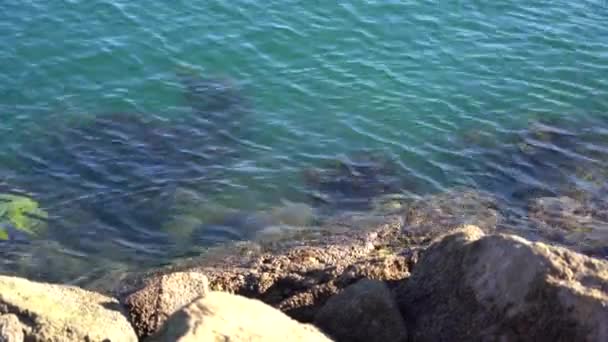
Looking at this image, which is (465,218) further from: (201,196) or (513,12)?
(513,12)

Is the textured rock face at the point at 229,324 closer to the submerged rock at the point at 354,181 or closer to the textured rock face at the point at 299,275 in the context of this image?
the textured rock face at the point at 299,275

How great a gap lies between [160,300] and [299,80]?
9.51m

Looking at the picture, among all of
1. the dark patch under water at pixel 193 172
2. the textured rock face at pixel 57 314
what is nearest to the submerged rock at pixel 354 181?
the dark patch under water at pixel 193 172

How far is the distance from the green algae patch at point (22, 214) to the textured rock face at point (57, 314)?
4.97 metres

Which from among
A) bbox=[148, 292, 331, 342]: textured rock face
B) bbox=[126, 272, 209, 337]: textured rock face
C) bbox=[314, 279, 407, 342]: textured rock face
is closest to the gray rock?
bbox=[148, 292, 331, 342]: textured rock face

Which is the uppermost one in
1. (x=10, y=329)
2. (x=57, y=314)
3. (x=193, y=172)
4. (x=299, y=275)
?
(x=10, y=329)

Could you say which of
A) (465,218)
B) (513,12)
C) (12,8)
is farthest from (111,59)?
(513,12)

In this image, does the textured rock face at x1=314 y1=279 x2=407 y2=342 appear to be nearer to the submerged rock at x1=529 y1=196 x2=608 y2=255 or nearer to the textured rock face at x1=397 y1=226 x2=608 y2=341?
the textured rock face at x1=397 y1=226 x2=608 y2=341

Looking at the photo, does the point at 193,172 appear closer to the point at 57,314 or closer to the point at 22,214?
the point at 22,214

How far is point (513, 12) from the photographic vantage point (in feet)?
69.4

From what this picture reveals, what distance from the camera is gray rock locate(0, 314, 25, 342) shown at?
812 cm

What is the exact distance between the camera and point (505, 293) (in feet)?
28.2

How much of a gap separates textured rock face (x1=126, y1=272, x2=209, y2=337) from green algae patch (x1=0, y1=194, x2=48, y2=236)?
196 inches

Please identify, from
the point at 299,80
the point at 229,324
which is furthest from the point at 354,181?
the point at 229,324
